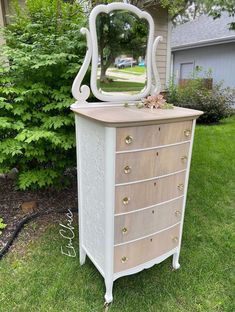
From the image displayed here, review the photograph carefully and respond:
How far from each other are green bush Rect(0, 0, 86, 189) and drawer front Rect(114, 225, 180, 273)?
0.99m

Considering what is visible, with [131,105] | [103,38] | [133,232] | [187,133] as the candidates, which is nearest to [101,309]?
[133,232]

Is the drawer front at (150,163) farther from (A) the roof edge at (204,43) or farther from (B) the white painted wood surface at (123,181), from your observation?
(A) the roof edge at (204,43)

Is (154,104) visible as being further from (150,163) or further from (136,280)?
(136,280)

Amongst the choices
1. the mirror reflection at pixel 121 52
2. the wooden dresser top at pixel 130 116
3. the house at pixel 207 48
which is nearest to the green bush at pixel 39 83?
the mirror reflection at pixel 121 52

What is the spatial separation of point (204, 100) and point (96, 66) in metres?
5.11

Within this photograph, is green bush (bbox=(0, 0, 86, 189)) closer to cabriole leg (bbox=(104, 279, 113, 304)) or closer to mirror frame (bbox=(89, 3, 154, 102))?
mirror frame (bbox=(89, 3, 154, 102))

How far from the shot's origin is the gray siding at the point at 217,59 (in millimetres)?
9188

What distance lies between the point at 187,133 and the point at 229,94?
5.84 metres

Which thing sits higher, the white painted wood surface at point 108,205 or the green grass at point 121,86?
the green grass at point 121,86

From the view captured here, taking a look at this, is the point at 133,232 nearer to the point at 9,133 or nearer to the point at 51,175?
the point at 51,175

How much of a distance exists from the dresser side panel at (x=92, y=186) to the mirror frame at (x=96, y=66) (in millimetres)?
186

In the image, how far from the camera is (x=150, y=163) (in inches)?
60.0

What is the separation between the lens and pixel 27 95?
227 cm

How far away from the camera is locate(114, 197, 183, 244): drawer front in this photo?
→ 1.57 meters
